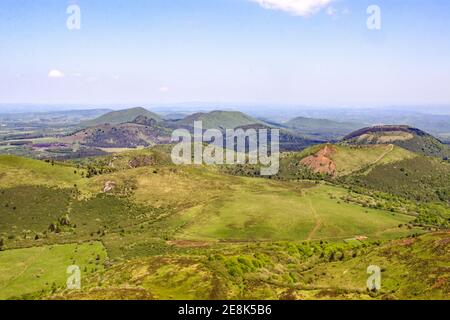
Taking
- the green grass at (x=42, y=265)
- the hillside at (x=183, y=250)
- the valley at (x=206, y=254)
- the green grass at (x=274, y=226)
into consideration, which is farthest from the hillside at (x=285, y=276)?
the green grass at (x=274, y=226)

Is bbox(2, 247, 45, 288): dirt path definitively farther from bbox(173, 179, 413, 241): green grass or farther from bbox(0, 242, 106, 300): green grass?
bbox(173, 179, 413, 241): green grass

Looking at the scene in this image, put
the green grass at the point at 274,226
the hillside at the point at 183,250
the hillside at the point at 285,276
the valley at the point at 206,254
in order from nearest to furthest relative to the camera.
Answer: the hillside at the point at 285,276 → the valley at the point at 206,254 → the hillside at the point at 183,250 → the green grass at the point at 274,226

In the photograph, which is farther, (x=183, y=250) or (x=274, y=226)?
(x=274, y=226)

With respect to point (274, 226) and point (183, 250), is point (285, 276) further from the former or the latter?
point (274, 226)

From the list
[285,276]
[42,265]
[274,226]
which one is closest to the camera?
[285,276]

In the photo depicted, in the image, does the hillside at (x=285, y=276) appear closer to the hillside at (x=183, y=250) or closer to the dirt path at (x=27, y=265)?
the hillside at (x=183, y=250)

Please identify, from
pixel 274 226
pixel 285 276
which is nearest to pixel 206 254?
pixel 285 276

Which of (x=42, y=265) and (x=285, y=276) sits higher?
(x=285, y=276)

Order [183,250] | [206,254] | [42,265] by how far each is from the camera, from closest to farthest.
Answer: [206,254]
[42,265]
[183,250]

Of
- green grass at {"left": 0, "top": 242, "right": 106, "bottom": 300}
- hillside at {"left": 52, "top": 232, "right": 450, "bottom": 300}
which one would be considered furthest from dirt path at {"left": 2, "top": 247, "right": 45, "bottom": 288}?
hillside at {"left": 52, "top": 232, "right": 450, "bottom": 300}
